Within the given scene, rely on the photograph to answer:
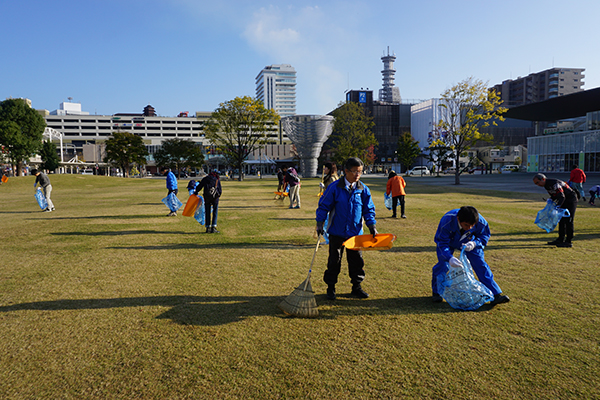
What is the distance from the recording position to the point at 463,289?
13.9 ft

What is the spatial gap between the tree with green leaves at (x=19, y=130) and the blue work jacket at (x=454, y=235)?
5266 cm

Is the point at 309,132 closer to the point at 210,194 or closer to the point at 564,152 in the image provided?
the point at 564,152

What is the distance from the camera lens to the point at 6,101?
44812mm

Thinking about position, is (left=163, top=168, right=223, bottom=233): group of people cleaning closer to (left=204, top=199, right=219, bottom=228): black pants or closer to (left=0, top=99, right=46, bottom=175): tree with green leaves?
(left=204, top=199, right=219, bottom=228): black pants

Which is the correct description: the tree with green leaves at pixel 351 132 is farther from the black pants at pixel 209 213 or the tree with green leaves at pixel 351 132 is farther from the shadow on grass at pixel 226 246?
the shadow on grass at pixel 226 246

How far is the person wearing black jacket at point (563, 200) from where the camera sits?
23.9 feet

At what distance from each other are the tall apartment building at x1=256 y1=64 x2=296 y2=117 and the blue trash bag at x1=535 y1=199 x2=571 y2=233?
621ft

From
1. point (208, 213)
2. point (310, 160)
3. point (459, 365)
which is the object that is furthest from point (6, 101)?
point (459, 365)

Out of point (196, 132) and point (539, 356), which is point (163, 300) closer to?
point (539, 356)

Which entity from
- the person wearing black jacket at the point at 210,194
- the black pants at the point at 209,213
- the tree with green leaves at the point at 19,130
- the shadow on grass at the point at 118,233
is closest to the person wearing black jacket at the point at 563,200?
the person wearing black jacket at the point at 210,194

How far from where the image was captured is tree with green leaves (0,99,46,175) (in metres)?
42.2

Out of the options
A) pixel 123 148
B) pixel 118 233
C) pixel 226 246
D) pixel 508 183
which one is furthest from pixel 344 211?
pixel 123 148

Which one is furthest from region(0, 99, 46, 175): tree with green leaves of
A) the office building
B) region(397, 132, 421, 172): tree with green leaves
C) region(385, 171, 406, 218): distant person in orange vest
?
the office building

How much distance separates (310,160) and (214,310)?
5519 centimetres
